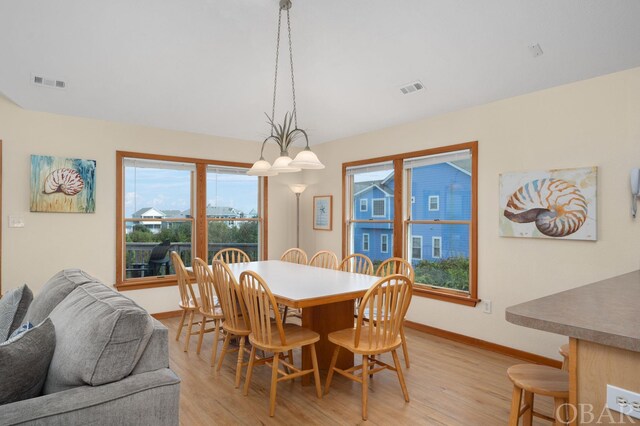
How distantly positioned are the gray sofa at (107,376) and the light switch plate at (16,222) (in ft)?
10.7

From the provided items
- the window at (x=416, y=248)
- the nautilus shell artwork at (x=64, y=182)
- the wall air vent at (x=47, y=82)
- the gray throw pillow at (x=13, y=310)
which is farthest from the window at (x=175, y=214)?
the gray throw pillow at (x=13, y=310)

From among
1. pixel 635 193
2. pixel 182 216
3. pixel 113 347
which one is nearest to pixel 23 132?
pixel 182 216

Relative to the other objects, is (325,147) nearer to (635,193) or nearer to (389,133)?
(389,133)

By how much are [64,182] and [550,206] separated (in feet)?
16.7

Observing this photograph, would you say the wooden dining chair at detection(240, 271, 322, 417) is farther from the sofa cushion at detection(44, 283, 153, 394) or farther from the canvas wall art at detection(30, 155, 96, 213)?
the canvas wall art at detection(30, 155, 96, 213)

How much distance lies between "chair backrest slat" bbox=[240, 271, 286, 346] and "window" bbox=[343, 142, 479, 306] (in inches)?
92.5

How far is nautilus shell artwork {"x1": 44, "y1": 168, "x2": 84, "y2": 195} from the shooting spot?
4250 mm

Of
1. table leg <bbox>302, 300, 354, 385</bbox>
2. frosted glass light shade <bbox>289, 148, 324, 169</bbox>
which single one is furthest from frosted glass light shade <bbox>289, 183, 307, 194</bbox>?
table leg <bbox>302, 300, 354, 385</bbox>

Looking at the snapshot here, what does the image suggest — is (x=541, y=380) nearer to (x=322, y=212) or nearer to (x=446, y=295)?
(x=446, y=295)

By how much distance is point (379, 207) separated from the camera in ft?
17.1

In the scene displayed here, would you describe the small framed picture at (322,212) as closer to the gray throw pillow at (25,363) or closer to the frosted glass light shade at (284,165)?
the frosted glass light shade at (284,165)

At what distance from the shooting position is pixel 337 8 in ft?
10.1

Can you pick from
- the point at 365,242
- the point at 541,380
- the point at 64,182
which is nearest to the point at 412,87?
the point at 365,242

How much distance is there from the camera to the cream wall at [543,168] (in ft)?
10.1
